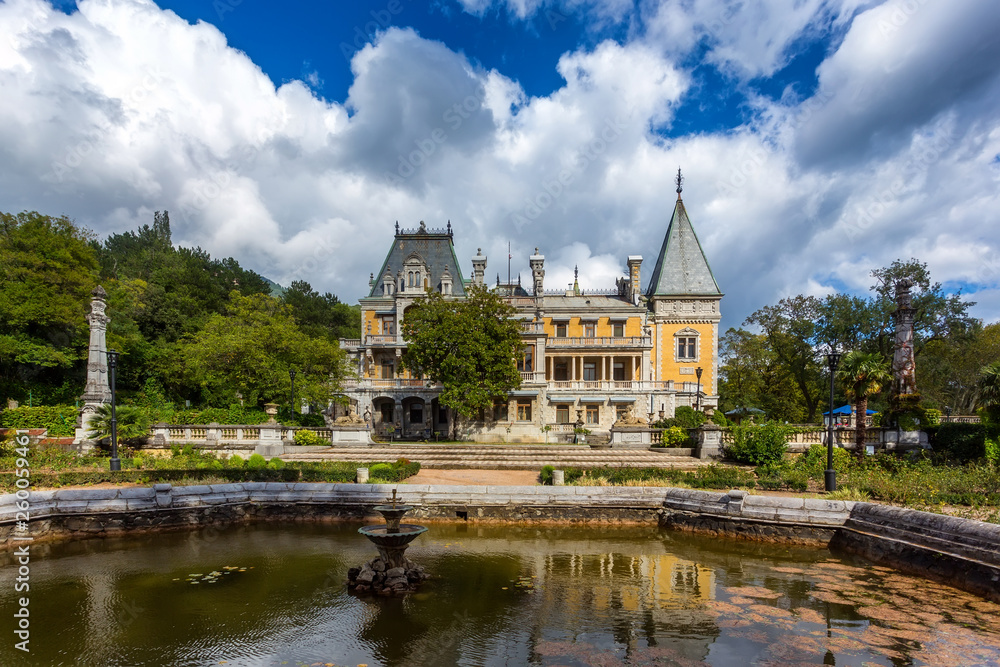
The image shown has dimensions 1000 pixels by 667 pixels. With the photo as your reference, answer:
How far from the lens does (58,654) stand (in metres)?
6.82

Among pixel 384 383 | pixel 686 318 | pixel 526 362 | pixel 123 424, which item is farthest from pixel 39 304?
pixel 686 318

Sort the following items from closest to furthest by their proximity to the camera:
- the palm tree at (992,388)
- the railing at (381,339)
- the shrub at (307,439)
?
the palm tree at (992,388)
the shrub at (307,439)
the railing at (381,339)

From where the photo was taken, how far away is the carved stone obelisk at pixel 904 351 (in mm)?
26062

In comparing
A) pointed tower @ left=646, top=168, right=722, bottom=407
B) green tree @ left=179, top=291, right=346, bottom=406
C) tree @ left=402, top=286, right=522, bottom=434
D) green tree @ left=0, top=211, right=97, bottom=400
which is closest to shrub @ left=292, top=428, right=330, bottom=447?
green tree @ left=179, top=291, right=346, bottom=406

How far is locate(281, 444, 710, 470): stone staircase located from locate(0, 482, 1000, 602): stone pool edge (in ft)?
27.1

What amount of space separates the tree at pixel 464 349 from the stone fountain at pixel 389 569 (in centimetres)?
2269

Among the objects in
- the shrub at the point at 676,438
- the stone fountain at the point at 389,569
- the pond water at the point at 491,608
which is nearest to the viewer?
the pond water at the point at 491,608

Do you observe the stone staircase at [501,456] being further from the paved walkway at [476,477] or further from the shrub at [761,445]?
the shrub at [761,445]

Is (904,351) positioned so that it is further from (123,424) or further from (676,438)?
(123,424)

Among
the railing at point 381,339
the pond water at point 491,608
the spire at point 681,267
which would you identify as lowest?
the pond water at point 491,608

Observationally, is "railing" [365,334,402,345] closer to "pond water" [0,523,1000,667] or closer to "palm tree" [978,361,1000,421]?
"pond water" [0,523,1000,667]

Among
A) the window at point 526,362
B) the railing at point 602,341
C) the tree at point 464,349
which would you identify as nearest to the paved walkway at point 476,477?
the tree at point 464,349

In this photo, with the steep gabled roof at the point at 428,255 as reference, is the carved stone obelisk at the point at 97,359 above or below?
below

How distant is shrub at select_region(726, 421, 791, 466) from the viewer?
22.0 meters
